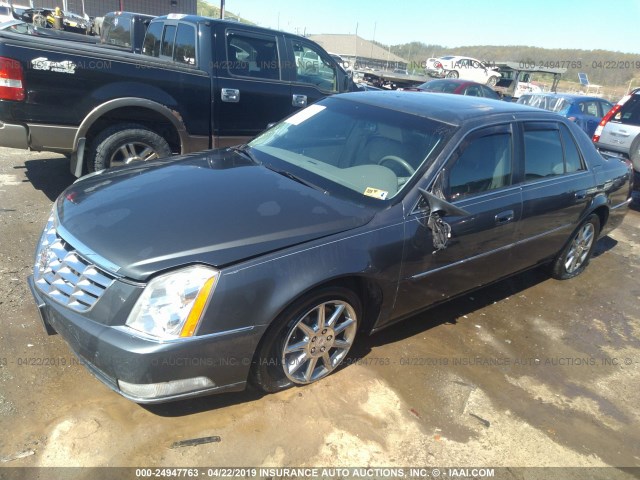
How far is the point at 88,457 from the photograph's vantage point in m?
2.19

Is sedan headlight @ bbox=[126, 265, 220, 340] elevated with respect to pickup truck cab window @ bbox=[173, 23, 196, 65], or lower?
lower

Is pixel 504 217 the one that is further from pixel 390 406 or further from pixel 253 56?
pixel 253 56

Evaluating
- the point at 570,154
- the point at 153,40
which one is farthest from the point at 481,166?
the point at 153,40

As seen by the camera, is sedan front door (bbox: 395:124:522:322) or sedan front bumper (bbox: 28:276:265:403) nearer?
sedan front bumper (bbox: 28:276:265:403)

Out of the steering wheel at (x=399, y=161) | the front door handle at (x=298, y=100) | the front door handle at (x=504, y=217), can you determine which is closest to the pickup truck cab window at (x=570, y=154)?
the front door handle at (x=504, y=217)

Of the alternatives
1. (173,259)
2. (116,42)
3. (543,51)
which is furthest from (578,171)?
(543,51)

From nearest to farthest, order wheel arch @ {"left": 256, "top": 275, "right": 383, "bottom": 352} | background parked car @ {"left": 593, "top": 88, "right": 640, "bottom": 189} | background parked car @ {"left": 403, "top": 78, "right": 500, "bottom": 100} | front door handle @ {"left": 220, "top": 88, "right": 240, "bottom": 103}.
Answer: wheel arch @ {"left": 256, "top": 275, "right": 383, "bottom": 352} → front door handle @ {"left": 220, "top": 88, "right": 240, "bottom": 103} → background parked car @ {"left": 593, "top": 88, "right": 640, "bottom": 189} → background parked car @ {"left": 403, "top": 78, "right": 500, "bottom": 100}

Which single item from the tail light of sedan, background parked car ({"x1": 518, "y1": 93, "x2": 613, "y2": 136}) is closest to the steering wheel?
the tail light of sedan

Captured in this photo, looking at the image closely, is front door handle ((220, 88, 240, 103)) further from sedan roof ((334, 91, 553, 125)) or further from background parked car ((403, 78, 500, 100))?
background parked car ((403, 78, 500, 100))

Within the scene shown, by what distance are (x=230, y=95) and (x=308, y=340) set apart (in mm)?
3774

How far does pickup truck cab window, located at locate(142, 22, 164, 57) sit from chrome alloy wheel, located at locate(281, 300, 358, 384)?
16.6 feet

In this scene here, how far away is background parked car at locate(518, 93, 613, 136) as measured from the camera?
11078mm

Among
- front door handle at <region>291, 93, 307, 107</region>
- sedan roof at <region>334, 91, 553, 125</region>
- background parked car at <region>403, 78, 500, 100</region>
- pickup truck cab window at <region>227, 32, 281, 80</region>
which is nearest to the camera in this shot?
sedan roof at <region>334, 91, 553, 125</region>

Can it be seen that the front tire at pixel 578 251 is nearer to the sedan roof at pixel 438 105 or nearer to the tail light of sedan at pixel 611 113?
the sedan roof at pixel 438 105
